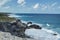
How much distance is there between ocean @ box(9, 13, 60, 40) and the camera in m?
1.84

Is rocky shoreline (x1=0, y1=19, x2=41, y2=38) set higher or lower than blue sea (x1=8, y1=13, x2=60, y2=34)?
lower

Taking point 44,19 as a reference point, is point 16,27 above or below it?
below

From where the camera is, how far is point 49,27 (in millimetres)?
1857

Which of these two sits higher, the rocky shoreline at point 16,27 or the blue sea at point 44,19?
the blue sea at point 44,19

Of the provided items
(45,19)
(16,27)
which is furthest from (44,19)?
(16,27)

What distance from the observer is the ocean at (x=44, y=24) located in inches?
72.4

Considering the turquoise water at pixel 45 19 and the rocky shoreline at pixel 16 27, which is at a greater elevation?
the turquoise water at pixel 45 19

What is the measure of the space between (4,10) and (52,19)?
0.62 metres

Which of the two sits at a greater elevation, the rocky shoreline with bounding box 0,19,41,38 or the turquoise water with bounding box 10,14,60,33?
the turquoise water with bounding box 10,14,60,33

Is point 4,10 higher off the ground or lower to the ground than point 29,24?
higher

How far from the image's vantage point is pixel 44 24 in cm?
187

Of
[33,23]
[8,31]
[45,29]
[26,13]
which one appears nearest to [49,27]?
[45,29]

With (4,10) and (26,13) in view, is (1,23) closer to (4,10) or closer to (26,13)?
(4,10)

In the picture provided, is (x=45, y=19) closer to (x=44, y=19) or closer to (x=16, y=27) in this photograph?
(x=44, y=19)
